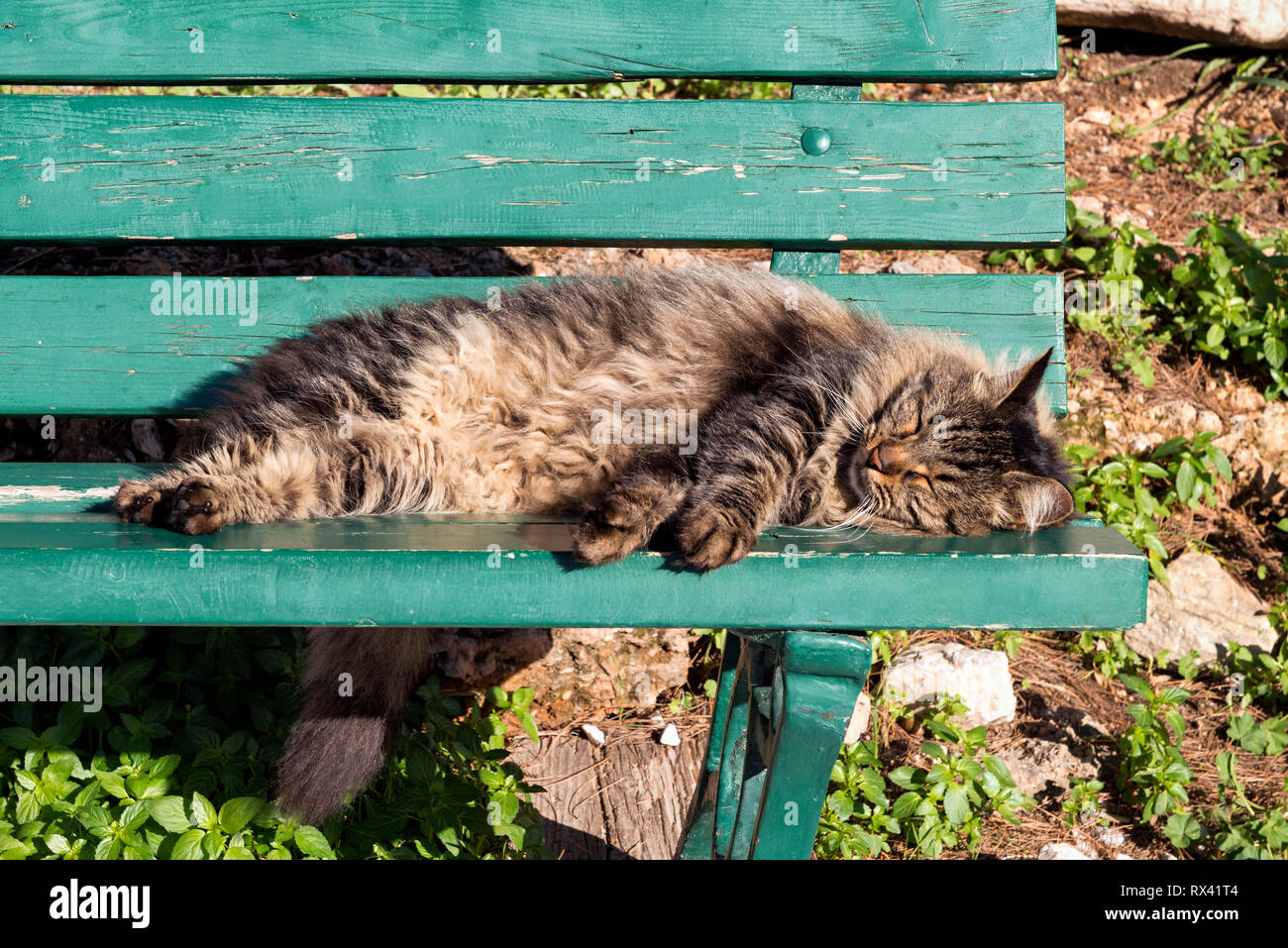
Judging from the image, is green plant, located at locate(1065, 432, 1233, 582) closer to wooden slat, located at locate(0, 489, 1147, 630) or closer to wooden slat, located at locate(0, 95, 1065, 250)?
wooden slat, located at locate(0, 95, 1065, 250)

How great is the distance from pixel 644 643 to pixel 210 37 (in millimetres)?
2014

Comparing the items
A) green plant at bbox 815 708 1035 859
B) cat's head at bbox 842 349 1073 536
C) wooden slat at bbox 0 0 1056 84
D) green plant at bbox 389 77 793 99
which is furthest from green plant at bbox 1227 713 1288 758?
green plant at bbox 389 77 793 99

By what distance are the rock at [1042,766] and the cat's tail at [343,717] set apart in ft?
5.97

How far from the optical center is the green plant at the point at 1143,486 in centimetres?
323

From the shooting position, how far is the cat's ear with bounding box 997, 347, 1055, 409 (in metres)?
2.04

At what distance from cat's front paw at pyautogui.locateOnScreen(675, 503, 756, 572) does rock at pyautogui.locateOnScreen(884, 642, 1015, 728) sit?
1575 millimetres

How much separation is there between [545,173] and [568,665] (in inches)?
58.7

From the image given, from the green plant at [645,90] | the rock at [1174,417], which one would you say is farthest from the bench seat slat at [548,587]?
the green plant at [645,90]

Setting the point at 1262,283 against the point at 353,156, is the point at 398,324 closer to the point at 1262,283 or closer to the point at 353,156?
the point at 353,156

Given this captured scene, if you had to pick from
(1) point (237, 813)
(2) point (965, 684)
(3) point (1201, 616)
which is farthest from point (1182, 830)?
(1) point (237, 813)

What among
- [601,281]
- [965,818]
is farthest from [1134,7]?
[965,818]

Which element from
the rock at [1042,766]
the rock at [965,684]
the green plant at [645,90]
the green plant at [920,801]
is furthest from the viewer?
the green plant at [645,90]

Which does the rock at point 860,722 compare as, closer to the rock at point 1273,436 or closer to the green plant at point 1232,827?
the green plant at point 1232,827

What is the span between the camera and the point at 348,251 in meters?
3.56
